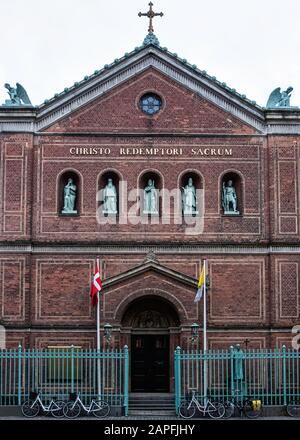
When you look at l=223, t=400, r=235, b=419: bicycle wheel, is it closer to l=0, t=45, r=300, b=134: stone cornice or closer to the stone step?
the stone step

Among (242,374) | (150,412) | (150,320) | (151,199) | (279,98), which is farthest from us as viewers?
(279,98)

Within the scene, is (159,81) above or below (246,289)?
above

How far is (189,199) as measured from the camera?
38688 mm

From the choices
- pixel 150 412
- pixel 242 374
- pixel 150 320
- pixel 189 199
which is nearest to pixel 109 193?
pixel 189 199

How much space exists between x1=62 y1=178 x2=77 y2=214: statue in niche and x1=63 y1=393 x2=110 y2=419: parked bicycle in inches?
321

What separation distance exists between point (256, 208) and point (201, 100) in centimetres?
489

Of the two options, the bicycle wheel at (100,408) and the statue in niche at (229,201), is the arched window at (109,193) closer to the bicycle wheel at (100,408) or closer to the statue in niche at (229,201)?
the statue in niche at (229,201)

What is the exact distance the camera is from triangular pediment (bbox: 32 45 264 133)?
3916 centimetres

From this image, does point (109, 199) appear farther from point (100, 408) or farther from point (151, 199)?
point (100, 408)

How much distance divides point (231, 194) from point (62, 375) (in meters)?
9.67

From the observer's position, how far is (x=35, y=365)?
36906 millimetres
